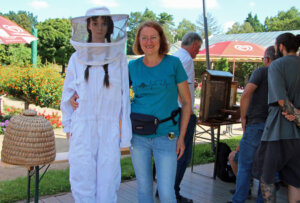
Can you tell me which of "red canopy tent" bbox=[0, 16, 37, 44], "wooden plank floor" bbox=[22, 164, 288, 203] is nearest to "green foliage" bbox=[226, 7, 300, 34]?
"red canopy tent" bbox=[0, 16, 37, 44]

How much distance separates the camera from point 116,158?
2.41 meters

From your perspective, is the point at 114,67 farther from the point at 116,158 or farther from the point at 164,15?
the point at 164,15

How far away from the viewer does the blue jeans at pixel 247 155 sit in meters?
3.32

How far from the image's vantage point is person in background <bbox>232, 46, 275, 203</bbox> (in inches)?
130

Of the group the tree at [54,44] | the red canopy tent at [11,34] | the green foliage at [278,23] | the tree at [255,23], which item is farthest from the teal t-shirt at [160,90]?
the tree at [255,23]

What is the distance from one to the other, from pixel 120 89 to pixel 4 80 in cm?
773

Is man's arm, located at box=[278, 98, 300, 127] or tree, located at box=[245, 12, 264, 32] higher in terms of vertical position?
tree, located at box=[245, 12, 264, 32]

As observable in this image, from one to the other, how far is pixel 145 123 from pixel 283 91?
4.45ft

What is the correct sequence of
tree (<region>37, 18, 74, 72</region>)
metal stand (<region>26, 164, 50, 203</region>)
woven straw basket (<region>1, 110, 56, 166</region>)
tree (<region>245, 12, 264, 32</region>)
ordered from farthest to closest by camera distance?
tree (<region>245, 12, 264, 32</region>), tree (<region>37, 18, 74, 72</region>), metal stand (<region>26, 164, 50, 203</region>), woven straw basket (<region>1, 110, 56, 166</region>)

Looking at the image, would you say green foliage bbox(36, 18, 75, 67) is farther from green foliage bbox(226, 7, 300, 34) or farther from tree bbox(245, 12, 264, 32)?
tree bbox(245, 12, 264, 32)

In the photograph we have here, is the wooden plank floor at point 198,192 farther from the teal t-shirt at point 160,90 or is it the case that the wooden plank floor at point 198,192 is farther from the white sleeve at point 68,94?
the teal t-shirt at point 160,90

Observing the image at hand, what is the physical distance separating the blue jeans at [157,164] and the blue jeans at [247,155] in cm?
124

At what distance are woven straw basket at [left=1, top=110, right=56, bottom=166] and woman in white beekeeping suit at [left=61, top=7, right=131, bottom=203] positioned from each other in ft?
1.55

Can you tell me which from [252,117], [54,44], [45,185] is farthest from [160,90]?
[54,44]
